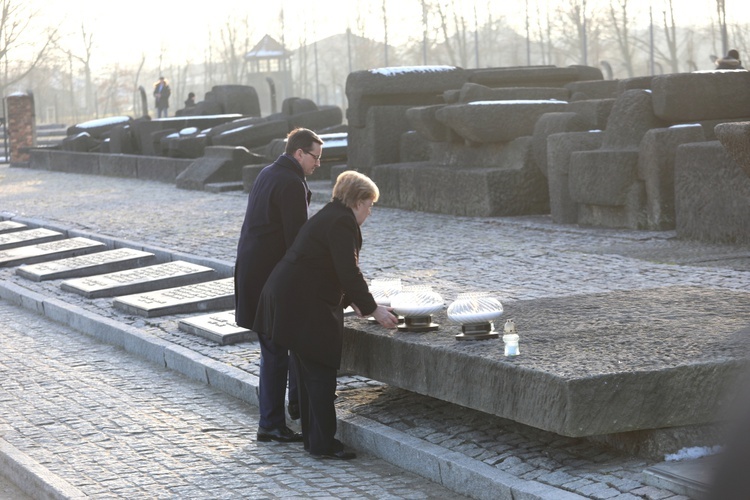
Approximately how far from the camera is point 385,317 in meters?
6.16

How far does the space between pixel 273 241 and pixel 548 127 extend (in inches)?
363

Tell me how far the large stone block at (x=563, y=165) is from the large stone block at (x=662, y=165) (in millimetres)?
1108

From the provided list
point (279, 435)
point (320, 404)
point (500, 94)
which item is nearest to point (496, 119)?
point (500, 94)

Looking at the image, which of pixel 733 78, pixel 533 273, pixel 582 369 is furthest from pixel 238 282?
pixel 733 78

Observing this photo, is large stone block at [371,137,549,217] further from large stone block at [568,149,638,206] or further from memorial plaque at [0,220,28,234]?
memorial plaque at [0,220,28,234]

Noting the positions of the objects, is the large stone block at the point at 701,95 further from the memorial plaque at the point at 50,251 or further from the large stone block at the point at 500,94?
the memorial plaque at the point at 50,251

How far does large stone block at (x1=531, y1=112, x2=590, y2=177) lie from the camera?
14930 millimetres

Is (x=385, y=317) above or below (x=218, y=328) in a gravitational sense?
above

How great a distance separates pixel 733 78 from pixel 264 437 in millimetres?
9048

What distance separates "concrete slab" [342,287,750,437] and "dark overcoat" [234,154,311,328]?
52 cm

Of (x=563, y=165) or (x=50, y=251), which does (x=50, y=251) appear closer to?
(x=50, y=251)

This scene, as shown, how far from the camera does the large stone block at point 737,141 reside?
1048cm

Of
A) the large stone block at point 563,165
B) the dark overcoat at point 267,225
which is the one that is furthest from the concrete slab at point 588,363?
the large stone block at point 563,165

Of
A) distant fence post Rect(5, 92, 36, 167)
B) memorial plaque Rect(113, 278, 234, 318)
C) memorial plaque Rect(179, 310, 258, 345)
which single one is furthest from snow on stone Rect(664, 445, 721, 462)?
distant fence post Rect(5, 92, 36, 167)
